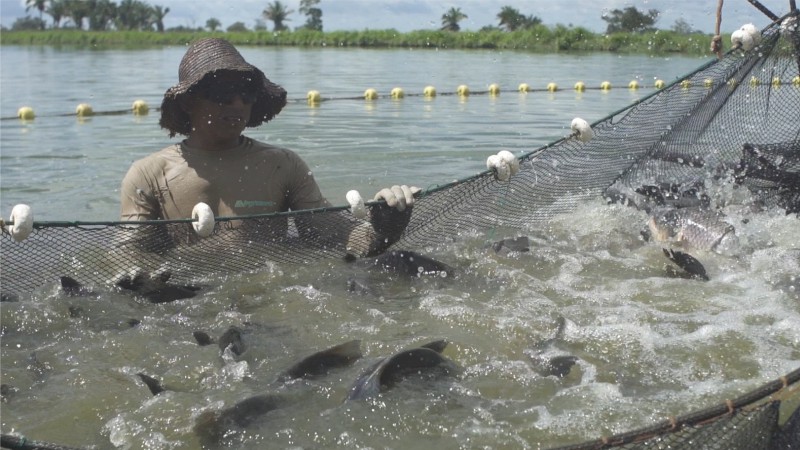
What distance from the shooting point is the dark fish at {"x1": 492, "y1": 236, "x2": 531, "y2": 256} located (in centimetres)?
581

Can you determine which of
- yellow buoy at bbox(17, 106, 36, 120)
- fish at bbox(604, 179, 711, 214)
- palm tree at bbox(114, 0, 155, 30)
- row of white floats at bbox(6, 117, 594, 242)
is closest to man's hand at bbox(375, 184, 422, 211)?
row of white floats at bbox(6, 117, 594, 242)

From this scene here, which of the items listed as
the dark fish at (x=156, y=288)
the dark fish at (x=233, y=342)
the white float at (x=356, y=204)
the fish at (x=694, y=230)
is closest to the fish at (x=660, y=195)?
the fish at (x=694, y=230)

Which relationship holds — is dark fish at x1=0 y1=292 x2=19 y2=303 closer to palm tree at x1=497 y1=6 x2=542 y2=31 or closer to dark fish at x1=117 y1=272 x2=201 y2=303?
dark fish at x1=117 y1=272 x2=201 y2=303

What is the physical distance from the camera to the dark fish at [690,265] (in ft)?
17.2

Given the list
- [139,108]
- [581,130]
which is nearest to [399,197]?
[581,130]

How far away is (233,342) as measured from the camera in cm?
402

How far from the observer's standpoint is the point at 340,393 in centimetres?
353

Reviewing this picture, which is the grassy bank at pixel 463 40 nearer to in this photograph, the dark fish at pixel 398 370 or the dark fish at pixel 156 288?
the dark fish at pixel 156 288

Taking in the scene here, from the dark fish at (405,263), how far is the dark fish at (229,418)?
190 centimetres

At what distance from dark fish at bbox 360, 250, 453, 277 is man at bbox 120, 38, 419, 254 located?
0.13m

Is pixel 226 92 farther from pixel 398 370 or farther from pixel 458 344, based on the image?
pixel 398 370

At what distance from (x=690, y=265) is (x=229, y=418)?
3.22 meters

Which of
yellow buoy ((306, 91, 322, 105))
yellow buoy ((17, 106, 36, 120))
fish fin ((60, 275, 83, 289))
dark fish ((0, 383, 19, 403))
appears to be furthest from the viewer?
yellow buoy ((306, 91, 322, 105))

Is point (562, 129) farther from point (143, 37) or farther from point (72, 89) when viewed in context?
point (143, 37)
